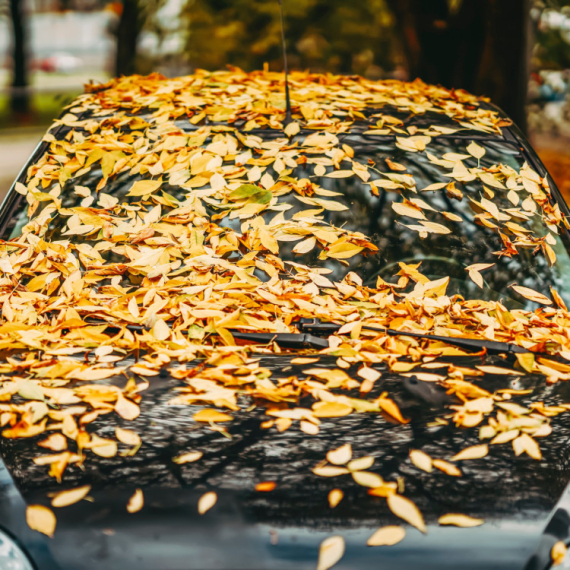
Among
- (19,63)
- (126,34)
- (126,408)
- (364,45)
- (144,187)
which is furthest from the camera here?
(19,63)

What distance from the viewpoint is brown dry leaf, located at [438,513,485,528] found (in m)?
1.40

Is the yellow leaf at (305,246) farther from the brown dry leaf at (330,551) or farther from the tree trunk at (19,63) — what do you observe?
the tree trunk at (19,63)

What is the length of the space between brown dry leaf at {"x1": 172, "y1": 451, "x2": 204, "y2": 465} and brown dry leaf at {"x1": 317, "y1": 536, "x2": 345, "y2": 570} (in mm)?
338

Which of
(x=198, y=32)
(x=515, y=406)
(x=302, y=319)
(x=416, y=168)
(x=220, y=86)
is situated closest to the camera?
(x=515, y=406)

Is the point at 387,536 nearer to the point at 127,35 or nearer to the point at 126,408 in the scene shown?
the point at 126,408

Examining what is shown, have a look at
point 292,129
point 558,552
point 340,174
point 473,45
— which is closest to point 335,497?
point 558,552

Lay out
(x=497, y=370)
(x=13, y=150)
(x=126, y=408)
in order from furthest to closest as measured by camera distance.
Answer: (x=13, y=150) < (x=497, y=370) < (x=126, y=408)

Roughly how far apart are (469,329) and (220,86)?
185 cm

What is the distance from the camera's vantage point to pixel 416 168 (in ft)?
8.79

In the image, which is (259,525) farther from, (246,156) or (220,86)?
(220,86)

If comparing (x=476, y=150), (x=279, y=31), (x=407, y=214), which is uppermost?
(x=476, y=150)

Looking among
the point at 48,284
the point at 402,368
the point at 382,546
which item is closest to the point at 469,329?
the point at 402,368

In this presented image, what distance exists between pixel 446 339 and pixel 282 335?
0.49 metres

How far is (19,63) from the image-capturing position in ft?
73.6
